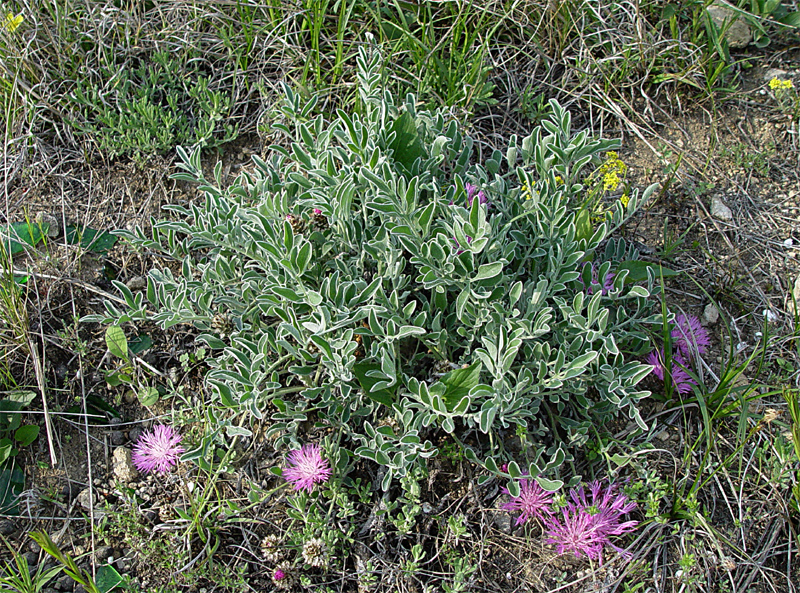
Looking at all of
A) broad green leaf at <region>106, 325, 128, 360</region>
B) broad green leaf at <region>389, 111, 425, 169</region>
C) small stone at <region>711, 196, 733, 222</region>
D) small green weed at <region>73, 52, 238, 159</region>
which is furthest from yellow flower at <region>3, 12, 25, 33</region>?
small stone at <region>711, 196, 733, 222</region>

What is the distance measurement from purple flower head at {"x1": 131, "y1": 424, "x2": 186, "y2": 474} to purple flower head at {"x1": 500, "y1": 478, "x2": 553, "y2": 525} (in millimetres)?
1163

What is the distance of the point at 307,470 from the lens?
7.22 ft

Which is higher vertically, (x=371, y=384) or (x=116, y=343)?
(x=371, y=384)

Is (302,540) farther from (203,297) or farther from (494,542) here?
(203,297)

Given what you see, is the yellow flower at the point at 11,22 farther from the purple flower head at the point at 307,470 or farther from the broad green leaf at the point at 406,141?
the purple flower head at the point at 307,470

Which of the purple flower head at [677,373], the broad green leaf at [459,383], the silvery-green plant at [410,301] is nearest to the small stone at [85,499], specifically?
the silvery-green plant at [410,301]

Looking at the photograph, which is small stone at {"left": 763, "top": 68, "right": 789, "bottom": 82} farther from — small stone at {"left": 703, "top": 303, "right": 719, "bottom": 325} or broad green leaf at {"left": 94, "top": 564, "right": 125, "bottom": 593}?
broad green leaf at {"left": 94, "top": 564, "right": 125, "bottom": 593}

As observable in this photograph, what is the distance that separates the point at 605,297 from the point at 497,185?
1.86 ft

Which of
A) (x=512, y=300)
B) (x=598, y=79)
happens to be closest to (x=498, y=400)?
(x=512, y=300)

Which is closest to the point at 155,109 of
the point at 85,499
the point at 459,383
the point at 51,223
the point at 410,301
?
the point at 51,223

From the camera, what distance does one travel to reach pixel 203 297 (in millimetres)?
2340

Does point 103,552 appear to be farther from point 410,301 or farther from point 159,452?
point 410,301

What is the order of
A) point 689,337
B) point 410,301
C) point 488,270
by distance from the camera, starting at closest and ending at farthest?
point 488,270 < point 410,301 < point 689,337

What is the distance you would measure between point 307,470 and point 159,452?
555mm
